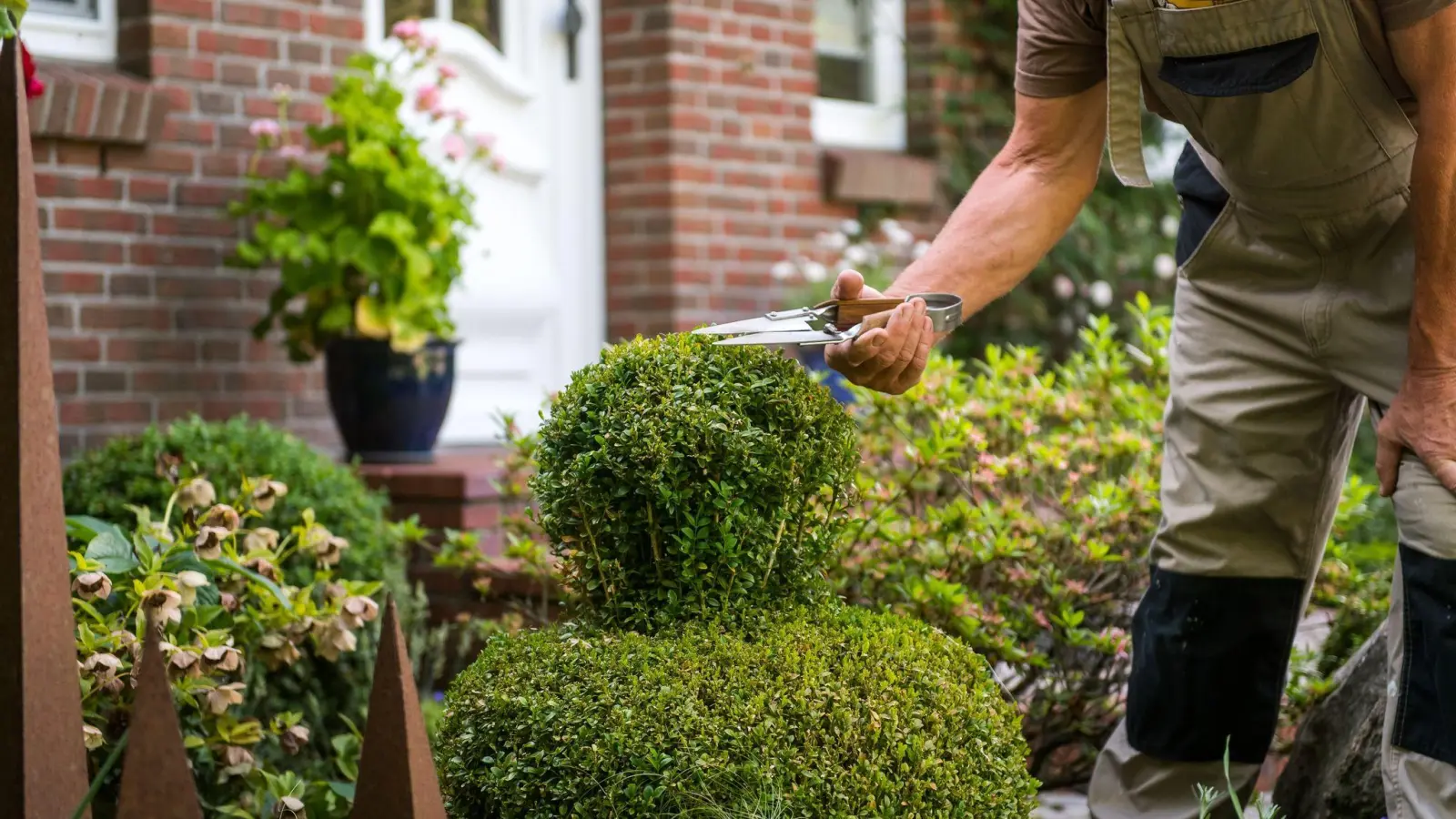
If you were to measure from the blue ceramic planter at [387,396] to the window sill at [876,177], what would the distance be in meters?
2.27

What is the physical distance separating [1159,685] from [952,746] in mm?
870

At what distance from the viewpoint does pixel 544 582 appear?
3.51 meters

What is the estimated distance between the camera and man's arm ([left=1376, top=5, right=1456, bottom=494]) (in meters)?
2.16

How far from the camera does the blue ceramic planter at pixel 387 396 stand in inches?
185

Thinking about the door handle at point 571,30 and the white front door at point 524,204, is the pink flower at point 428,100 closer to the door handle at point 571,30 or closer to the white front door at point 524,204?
the white front door at point 524,204

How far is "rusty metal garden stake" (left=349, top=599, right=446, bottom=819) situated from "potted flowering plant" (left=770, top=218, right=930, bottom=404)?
Result: 428 centimetres

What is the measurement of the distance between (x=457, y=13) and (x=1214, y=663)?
400 cm

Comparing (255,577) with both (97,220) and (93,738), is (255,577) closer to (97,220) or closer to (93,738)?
(93,738)

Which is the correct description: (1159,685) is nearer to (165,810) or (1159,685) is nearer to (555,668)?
(555,668)

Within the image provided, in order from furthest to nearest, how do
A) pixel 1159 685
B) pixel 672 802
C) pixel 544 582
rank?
pixel 544 582 < pixel 1159 685 < pixel 672 802

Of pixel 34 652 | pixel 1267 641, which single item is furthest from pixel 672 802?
pixel 1267 641

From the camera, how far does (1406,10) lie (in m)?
2.15

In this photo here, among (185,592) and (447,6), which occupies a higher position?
(447,6)

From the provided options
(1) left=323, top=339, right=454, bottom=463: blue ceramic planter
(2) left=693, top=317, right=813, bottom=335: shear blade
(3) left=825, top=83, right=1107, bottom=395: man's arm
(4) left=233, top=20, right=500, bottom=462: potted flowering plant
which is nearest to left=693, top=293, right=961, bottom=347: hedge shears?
(2) left=693, top=317, right=813, bottom=335: shear blade
